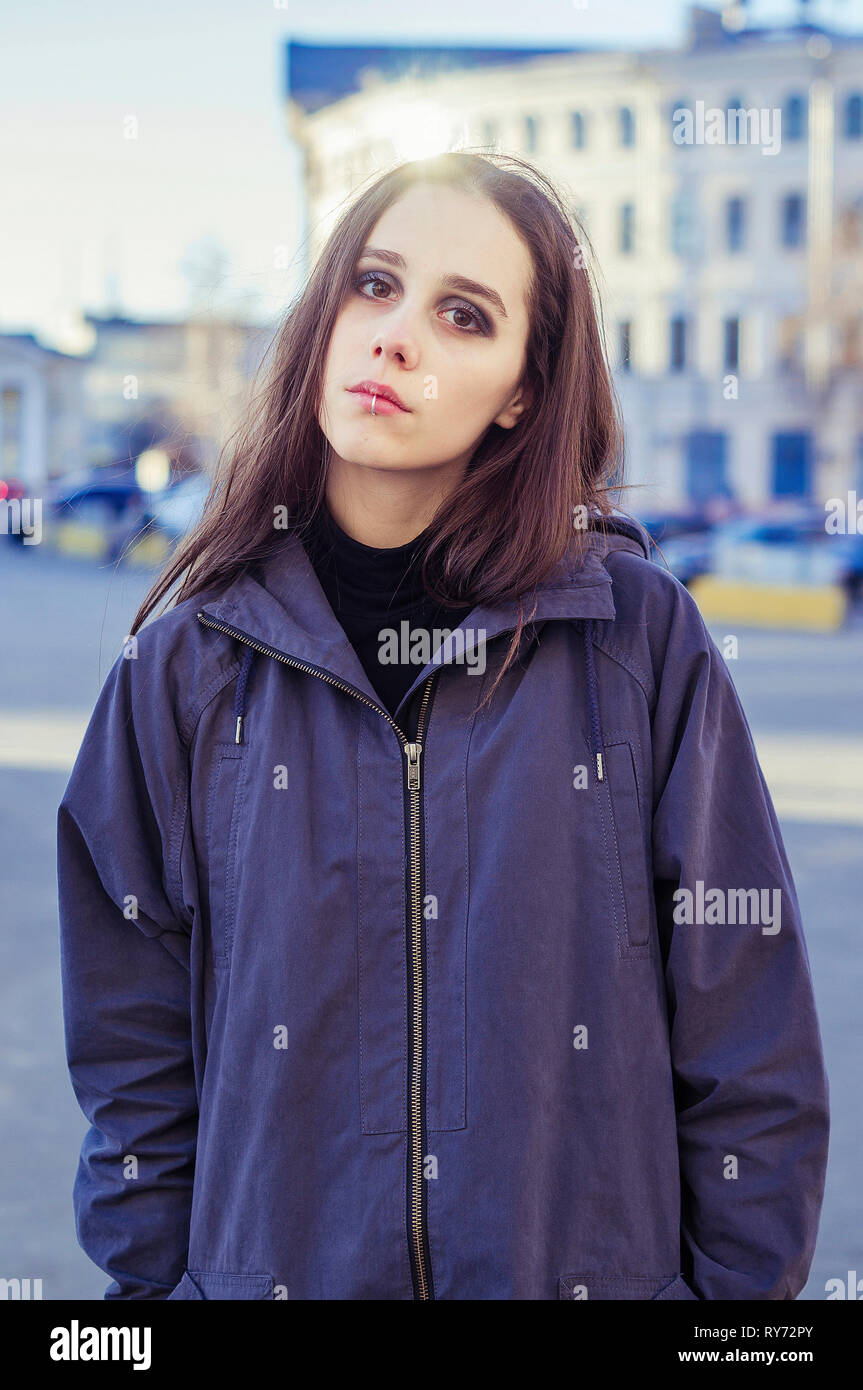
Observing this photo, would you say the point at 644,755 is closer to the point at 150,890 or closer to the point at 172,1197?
the point at 150,890

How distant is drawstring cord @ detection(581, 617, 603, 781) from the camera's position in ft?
6.23

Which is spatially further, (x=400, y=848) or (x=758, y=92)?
(x=758, y=92)

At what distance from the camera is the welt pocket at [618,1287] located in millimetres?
1866

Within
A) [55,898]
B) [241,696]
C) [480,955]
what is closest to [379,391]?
[241,696]

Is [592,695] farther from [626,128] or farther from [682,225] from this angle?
[626,128]

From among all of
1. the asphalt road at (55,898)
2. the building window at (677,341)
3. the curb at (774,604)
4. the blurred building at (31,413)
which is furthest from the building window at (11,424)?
the asphalt road at (55,898)

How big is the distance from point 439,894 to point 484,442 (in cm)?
66

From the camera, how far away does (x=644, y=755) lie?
1922 mm

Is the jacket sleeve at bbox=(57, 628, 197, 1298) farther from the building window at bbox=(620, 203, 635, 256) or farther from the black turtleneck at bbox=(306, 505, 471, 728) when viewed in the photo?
the building window at bbox=(620, 203, 635, 256)

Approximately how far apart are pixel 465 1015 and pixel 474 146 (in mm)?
1227

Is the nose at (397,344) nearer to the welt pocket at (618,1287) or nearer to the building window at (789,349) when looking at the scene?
the welt pocket at (618,1287)

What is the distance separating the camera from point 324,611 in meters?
1.98
